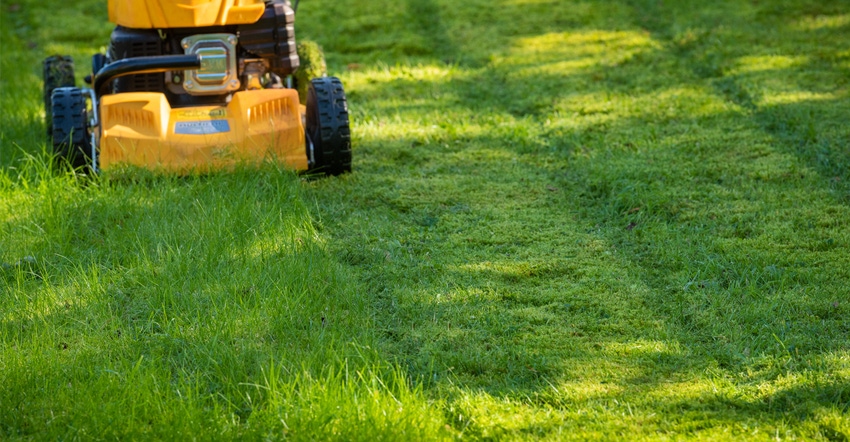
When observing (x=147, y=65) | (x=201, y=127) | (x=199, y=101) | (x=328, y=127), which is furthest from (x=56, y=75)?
(x=328, y=127)

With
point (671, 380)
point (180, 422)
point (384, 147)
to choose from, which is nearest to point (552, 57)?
point (384, 147)

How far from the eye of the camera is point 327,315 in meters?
3.43

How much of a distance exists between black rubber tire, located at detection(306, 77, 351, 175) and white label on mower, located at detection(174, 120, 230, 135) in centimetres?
42

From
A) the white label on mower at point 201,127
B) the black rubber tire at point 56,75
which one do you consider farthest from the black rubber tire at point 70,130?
the black rubber tire at point 56,75

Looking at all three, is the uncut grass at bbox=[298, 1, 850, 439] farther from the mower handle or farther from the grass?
the mower handle

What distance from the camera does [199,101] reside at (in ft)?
16.1

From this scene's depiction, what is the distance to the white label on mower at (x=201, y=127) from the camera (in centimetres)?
455

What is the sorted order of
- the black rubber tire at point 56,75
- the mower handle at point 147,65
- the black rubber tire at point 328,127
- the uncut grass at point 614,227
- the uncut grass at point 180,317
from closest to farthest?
the uncut grass at point 180,317 → the uncut grass at point 614,227 → the mower handle at point 147,65 → the black rubber tire at point 328,127 → the black rubber tire at point 56,75

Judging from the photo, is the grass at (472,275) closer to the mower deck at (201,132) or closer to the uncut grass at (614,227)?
the uncut grass at (614,227)

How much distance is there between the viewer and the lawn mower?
4.50m

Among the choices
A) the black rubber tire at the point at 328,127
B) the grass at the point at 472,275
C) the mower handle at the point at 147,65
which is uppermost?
the mower handle at the point at 147,65

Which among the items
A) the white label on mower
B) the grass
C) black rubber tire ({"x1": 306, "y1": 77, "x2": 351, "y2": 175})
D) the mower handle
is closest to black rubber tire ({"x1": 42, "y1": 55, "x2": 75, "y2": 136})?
the grass

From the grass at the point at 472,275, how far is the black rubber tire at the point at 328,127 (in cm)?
14

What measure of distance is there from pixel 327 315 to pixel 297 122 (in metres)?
1.48
